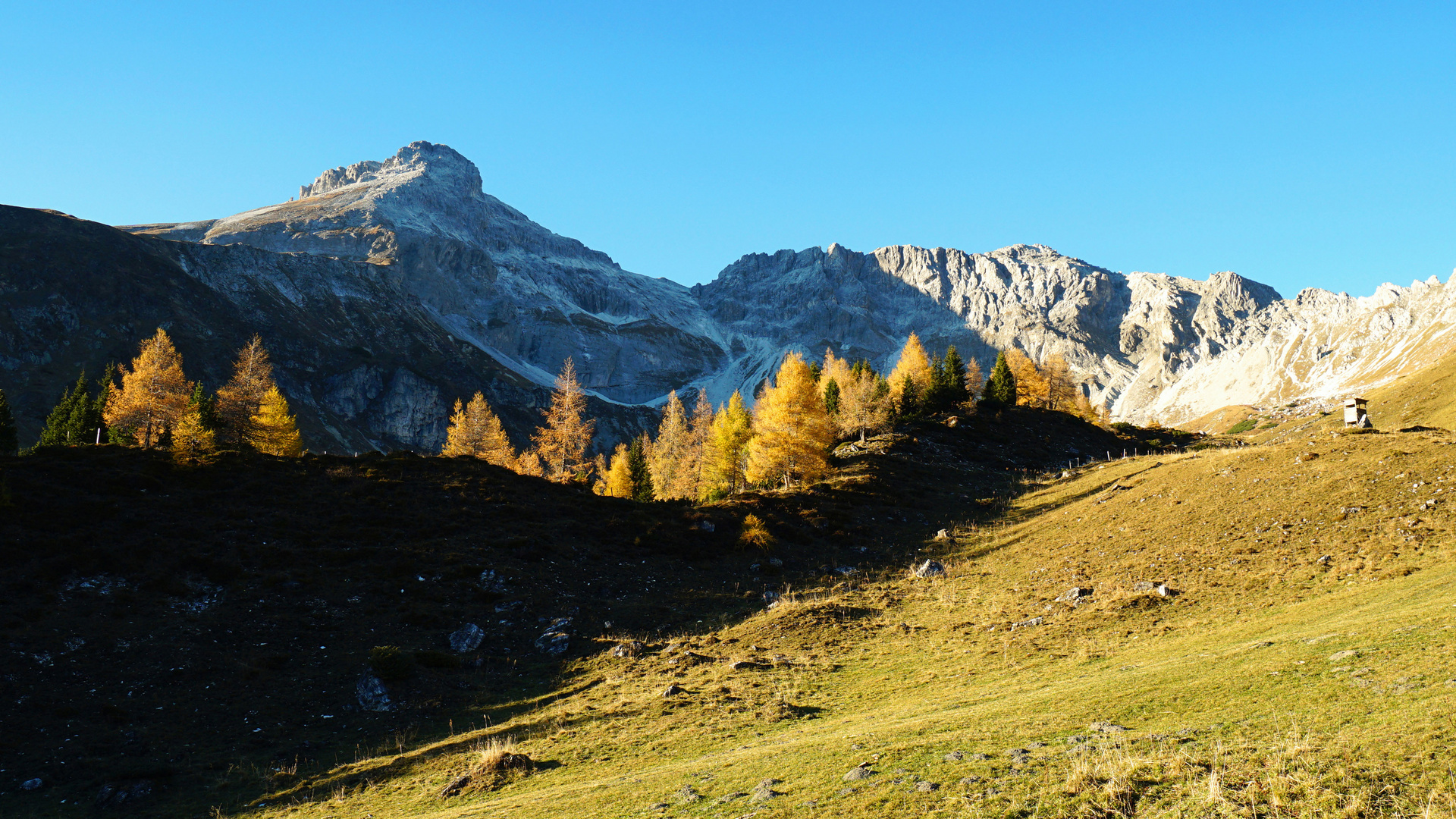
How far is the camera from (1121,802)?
8633mm

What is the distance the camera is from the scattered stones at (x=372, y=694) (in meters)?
23.3

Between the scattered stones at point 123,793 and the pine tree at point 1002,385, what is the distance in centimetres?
9334

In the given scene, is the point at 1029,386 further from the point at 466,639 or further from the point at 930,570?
the point at 466,639

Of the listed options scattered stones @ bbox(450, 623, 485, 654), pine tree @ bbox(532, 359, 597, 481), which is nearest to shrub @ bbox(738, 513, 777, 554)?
scattered stones @ bbox(450, 623, 485, 654)

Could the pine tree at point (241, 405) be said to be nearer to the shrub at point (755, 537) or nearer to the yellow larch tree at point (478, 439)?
the yellow larch tree at point (478, 439)

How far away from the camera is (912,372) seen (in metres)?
101

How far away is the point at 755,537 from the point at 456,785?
29.5 m

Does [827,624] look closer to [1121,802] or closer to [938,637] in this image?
[938,637]

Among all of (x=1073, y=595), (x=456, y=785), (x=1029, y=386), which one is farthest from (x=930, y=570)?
(x=1029, y=386)

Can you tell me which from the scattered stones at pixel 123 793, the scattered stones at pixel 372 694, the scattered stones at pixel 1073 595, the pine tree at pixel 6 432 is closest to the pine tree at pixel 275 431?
the pine tree at pixel 6 432

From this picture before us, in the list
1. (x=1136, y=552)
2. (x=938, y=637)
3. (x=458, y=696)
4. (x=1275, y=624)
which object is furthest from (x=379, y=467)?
(x=1275, y=624)

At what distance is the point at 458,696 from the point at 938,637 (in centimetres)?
1701

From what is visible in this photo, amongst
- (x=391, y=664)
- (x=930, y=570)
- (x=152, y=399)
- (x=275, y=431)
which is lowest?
(x=930, y=570)

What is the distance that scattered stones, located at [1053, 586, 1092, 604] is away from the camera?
25.6 m
